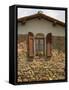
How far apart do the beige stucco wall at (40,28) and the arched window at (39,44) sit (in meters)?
0.04

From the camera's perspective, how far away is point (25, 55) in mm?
2537

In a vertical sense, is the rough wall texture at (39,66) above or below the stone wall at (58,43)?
below

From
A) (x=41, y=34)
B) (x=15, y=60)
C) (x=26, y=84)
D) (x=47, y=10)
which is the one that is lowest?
(x=26, y=84)

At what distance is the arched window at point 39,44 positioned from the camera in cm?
258

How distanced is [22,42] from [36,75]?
11.1 inches

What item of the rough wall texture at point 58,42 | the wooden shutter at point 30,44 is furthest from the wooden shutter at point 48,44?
the wooden shutter at point 30,44

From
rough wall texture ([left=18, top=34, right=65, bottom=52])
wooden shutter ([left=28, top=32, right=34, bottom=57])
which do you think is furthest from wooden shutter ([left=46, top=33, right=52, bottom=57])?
wooden shutter ([left=28, top=32, right=34, bottom=57])

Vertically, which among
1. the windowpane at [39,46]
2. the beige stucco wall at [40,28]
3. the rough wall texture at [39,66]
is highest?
the beige stucco wall at [40,28]

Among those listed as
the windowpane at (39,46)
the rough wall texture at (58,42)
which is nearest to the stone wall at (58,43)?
the rough wall texture at (58,42)

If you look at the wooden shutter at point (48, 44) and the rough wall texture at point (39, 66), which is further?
the wooden shutter at point (48, 44)

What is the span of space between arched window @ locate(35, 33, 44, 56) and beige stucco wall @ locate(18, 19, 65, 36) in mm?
38

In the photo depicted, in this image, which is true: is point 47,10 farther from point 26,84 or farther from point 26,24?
point 26,84

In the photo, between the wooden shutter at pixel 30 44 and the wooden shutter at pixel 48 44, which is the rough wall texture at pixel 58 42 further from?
the wooden shutter at pixel 30 44

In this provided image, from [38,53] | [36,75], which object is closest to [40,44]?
[38,53]
